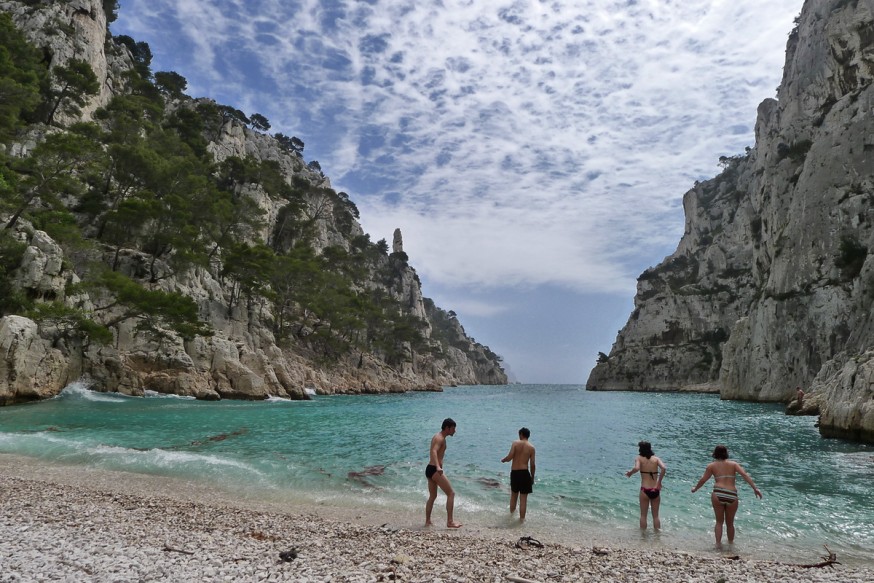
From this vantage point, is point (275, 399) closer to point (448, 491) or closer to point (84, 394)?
point (84, 394)

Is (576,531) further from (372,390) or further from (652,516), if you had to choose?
(372,390)

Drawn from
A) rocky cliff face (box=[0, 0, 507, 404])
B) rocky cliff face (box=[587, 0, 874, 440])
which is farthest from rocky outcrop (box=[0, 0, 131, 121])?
rocky cliff face (box=[587, 0, 874, 440])

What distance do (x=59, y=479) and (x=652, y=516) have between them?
1368 cm

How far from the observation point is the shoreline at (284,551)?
216 inches

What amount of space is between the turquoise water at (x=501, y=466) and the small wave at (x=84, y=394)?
3150 millimetres

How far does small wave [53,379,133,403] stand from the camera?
29250 mm

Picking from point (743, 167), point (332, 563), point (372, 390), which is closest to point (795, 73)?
point (743, 167)

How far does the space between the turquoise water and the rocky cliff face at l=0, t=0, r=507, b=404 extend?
180 inches

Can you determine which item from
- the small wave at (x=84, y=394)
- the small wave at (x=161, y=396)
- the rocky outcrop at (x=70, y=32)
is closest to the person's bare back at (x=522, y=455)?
the small wave at (x=84, y=394)

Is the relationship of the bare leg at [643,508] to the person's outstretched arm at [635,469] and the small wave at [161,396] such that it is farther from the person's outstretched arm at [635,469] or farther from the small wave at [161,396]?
the small wave at [161,396]

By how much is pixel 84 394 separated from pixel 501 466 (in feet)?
98.3

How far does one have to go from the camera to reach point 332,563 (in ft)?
19.4

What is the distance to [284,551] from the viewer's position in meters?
6.27

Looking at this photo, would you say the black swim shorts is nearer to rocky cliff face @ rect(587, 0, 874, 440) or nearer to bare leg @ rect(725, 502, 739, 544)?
bare leg @ rect(725, 502, 739, 544)
